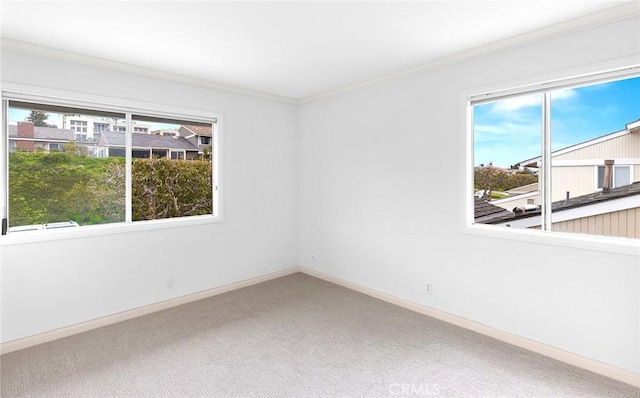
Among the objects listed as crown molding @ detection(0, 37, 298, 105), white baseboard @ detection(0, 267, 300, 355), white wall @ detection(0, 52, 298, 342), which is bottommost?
white baseboard @ detection(0, 267, 300, 355)

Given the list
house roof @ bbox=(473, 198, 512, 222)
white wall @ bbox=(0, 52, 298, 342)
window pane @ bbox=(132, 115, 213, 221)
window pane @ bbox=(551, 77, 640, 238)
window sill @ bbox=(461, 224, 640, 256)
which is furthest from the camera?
window pane @ bbox=(132, 115, 213, 221)

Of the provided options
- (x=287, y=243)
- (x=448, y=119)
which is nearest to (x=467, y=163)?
(x=448, y=119)

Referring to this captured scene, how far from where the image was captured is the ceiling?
2.16 meters

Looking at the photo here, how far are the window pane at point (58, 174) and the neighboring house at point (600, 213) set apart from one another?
3.98 m

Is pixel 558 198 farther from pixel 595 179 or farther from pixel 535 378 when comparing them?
pixel 535 378

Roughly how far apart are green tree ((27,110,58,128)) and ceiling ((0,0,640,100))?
59 centimetres

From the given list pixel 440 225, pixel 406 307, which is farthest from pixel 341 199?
pixel 406 307

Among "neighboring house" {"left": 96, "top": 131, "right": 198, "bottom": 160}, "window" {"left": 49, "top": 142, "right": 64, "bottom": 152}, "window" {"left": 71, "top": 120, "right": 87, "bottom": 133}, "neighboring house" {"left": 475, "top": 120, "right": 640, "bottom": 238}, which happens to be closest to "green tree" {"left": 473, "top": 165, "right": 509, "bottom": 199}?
"neighboring house" {"left": 475, "top": 120, "right": 640, "bottom": 238}

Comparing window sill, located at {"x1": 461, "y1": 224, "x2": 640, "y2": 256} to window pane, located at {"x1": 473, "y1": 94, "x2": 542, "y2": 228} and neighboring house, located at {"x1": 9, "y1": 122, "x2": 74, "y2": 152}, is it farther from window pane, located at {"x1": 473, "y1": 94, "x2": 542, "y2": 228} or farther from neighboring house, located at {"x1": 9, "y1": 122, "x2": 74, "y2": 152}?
neighboring house, located at {"x1": 9, "y1": 122, "x2": 74, "y2": 152}

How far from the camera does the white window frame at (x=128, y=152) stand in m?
2.72

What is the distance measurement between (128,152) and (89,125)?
1.32 feet

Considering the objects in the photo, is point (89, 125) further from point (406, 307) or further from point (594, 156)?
point (594, 156)

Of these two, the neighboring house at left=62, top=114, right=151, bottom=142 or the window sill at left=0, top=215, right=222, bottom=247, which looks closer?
the window sill at left=0, top=215, right=222, bottom=247

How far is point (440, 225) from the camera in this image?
3.26 metres
